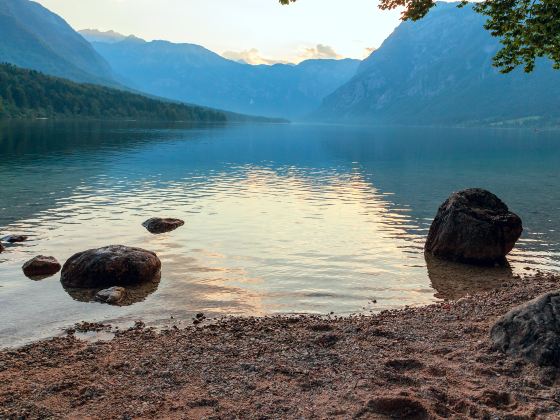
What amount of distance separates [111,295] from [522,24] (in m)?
19.9

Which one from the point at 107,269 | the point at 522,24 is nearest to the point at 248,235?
the point at 107,269

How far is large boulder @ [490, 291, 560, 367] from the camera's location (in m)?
12.6

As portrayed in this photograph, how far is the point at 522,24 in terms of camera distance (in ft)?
72.4

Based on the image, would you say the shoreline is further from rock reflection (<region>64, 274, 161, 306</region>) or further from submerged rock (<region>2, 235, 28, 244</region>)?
submerged rock (<region>2, 235, 28, 244</region>)

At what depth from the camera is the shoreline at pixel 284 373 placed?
1116 centimetres

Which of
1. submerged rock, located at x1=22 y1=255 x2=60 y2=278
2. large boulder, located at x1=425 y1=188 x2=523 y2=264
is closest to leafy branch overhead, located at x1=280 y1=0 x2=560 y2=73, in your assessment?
large boulder, located at x1=425 y1=188 x2=523 y2=264

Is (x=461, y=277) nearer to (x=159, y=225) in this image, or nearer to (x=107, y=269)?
(x=107, y=269)

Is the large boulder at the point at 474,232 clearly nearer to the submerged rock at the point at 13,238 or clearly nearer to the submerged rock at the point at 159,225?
the submerged rock at the point at 159,225

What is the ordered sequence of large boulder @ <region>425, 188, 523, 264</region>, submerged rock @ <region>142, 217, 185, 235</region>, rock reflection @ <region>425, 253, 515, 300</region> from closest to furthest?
rock reflection @ <region>425, 253, 515, 300</region>
large boulder @ <region>425, 188, 523, 264</region>
submerged rock @ <region>142, 217, 185, 235</region>

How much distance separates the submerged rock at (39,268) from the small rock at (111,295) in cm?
423

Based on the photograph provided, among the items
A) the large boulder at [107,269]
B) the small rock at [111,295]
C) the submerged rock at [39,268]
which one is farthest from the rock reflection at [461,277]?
the submerged rock at [39,268]

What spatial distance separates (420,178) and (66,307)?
2184 inches

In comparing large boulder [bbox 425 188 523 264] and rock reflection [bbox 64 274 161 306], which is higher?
large boulder [bbox 425 188 523 264]

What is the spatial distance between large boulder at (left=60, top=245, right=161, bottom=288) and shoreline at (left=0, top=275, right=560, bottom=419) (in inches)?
201
